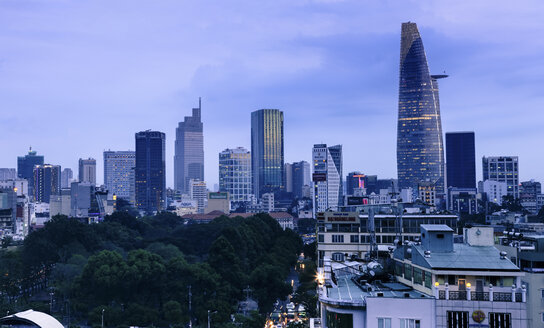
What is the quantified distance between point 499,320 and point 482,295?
146 centimetres

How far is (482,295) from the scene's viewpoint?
28.9 metres

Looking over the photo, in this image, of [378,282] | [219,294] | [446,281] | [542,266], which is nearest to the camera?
[446,281]

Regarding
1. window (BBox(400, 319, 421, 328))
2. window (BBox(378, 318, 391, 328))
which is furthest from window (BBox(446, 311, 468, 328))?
window (BBox(378, 318, 391, 328))

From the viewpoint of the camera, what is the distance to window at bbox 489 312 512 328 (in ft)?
91.5

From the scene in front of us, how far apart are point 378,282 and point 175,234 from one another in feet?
406

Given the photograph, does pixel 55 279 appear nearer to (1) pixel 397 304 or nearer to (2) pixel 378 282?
(2) pixel 378 282

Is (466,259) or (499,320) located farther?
(466,259)

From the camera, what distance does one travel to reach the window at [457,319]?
28031 mm

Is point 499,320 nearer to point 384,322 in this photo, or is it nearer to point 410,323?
point 410,323

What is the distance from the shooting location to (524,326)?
2764 cm

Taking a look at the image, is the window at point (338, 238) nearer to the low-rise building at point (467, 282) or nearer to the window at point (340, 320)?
the low-rise building at point (467, 282)

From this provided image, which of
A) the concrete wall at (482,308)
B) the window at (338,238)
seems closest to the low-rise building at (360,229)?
the window at (338,238)

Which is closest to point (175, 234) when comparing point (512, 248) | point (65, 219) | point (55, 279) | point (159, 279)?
point (65, 219)

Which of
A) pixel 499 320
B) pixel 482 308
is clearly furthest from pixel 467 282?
pixel 499 320
